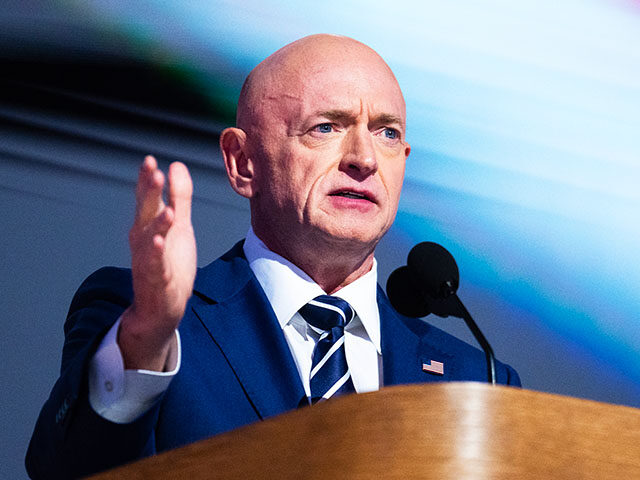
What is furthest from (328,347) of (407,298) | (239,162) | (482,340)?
(239,162)

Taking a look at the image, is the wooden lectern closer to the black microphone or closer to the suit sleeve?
the suit sleeve

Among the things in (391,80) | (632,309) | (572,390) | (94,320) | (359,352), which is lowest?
(572,390)

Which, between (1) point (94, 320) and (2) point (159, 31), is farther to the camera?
(2) point (159, 31)

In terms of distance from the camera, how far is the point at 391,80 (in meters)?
1.83

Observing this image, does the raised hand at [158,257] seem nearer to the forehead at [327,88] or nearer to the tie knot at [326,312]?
the tie knot at [326,312]

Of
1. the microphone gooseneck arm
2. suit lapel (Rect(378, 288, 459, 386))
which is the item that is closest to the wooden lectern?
the microphone gooseneck arm

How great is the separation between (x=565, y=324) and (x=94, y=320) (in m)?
1.53

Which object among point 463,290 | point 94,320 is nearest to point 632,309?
point 463,290

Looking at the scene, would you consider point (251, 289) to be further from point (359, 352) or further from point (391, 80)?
point (391, 80)

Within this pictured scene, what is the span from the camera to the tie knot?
1646 mm

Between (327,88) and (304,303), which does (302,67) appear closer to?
(327,88)

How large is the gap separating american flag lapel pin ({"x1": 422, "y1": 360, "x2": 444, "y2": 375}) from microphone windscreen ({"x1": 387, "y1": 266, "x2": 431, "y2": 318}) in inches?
8.8

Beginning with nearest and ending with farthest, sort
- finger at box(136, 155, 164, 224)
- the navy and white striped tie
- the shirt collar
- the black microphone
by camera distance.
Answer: finger at box(136, 155, 164, 224) < the black microphone < the navy and white striped tie < the shirt collar

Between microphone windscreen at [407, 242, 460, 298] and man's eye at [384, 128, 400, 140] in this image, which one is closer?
microphone windscreen at [407, 242, 460, 298]
